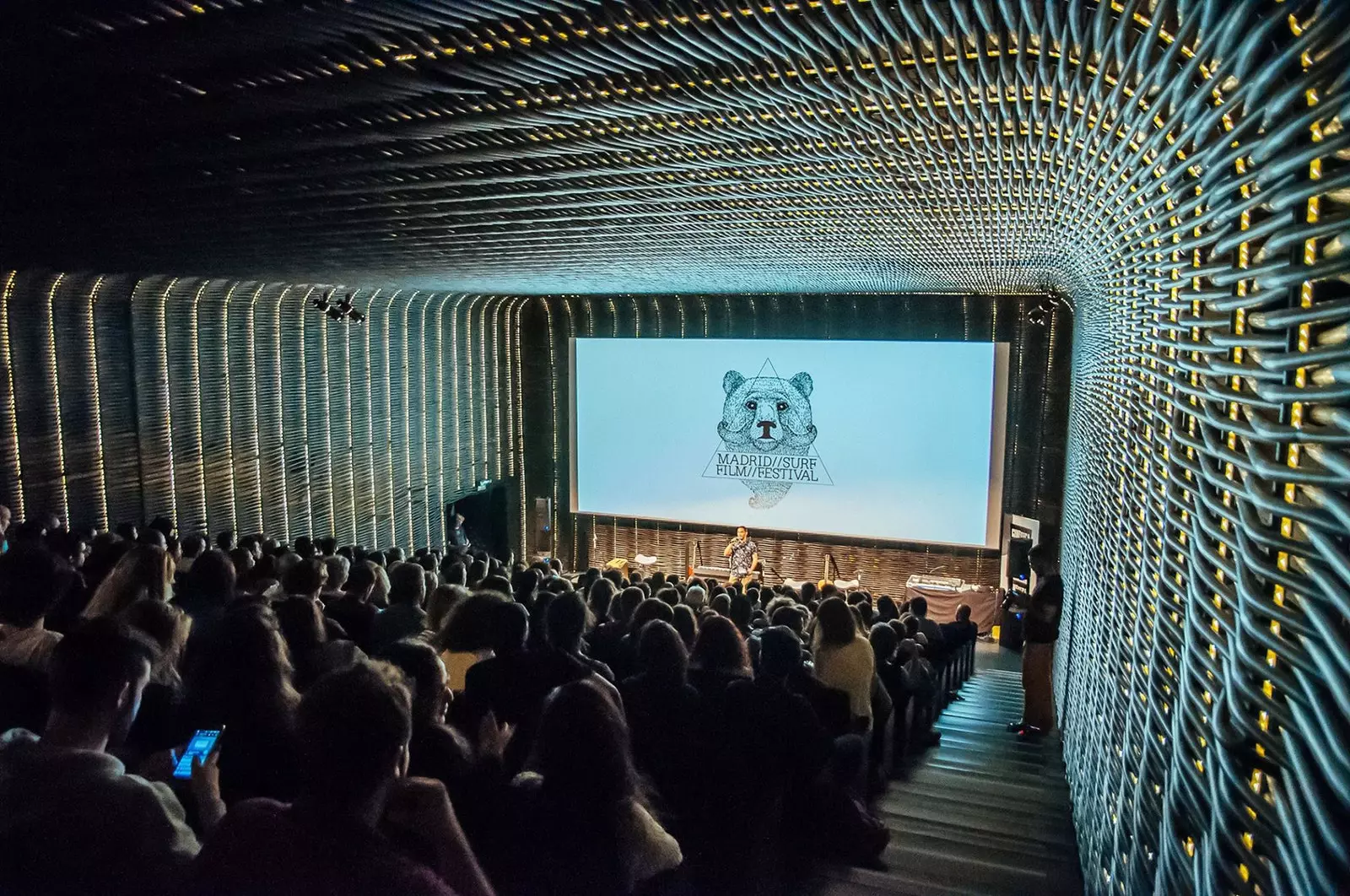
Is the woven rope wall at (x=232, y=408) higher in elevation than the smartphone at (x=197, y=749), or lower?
higher

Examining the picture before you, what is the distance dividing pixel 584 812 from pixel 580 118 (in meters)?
2.21

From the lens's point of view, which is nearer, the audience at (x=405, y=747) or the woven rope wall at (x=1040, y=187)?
the woven rope wall at (x=1040, y=187)

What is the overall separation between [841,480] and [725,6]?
11.1 m

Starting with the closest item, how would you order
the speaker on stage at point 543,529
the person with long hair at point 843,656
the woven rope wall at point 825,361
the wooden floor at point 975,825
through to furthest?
the wooden floor at point 975,825
the person with long hair at point 843,656
the woven rope wall at point 825,361
the speaker on stage at point 543,529

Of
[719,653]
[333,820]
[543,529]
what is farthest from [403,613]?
[543,529]

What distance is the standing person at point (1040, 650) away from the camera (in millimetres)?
5348

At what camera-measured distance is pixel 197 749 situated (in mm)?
2248

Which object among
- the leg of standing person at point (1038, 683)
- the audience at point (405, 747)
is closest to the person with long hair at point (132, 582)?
the audience at point (405, 747)

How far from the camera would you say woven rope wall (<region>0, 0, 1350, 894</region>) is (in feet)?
3.29

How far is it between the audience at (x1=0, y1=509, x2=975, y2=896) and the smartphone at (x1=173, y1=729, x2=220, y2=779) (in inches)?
0.9

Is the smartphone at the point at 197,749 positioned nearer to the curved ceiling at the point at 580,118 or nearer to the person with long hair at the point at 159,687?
→ the person with long hair at the point at 159,687

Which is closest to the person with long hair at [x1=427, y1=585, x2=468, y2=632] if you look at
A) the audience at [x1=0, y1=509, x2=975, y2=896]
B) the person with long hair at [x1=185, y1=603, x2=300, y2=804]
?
the audience at [x1=0, y1=509, x2=975, y2=896]

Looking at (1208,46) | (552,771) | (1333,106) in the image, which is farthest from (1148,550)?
(552,771)

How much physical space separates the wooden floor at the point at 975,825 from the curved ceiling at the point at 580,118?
93.0 inches
